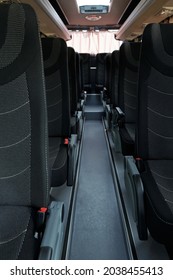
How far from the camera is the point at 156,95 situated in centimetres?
149

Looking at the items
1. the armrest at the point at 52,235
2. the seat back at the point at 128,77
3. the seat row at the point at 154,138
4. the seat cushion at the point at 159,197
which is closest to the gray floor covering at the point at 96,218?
the seat row at the point at 154,138

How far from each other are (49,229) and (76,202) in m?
1.16

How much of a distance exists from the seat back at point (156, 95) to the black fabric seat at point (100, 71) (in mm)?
5589

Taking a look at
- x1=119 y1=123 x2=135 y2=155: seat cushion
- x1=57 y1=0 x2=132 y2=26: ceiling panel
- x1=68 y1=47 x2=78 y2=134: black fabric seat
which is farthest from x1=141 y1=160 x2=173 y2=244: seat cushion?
x1=57 y1=0 x2=132 y2=26: ceiling panel

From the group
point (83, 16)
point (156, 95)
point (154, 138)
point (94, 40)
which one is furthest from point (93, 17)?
point (154, 138)

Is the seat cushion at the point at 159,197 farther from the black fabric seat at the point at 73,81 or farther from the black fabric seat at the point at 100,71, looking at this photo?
the black fabric seat at the point at 100,71

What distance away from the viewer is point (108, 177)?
2.66 meters

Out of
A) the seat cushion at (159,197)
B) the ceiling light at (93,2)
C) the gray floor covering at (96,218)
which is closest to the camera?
the seat cushion at (159,197)

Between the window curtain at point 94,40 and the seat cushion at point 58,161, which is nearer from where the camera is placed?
the seat cushion at point 58,161

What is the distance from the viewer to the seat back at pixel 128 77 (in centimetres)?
244

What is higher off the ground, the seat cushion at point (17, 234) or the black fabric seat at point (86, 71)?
the black fabric seat at point (86, 71)

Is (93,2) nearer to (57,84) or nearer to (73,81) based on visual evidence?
(73,81)
